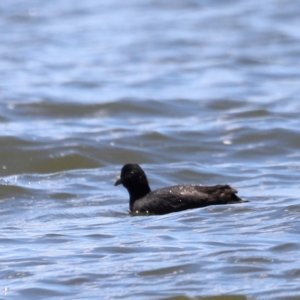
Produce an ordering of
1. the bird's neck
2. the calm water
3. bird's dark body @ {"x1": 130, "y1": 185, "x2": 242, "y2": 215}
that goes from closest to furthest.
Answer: the calm water < bird's dark body @ {"x1": 130, "y1": 185, "x2": 242, "y2": 215} < the bird's neck

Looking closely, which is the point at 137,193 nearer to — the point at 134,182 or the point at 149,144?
the point at 134,182

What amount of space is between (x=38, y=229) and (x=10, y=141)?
16.9 ft

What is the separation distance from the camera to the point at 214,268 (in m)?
7.67

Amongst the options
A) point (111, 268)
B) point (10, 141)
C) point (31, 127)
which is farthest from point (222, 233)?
point (31, 127)

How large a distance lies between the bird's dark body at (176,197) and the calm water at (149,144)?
1.07 feet

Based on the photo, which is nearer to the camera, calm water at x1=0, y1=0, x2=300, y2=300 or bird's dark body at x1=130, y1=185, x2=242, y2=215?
calm water at x1=0, y1=0, x2=300, y2=300

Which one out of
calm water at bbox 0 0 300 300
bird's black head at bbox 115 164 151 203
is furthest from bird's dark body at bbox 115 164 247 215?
calm water at bbox 0 0 300 300

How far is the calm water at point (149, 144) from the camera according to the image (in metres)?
7.71

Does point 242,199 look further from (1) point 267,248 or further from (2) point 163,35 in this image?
(2) point 163,35

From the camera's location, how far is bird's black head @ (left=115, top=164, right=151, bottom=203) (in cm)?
1141

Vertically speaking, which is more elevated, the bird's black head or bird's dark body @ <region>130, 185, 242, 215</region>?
the bird's black head

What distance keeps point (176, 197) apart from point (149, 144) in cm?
425

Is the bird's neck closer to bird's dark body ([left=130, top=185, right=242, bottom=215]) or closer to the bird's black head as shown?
the bird's black head

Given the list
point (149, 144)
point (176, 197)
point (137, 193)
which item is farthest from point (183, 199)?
point (149, 144)
